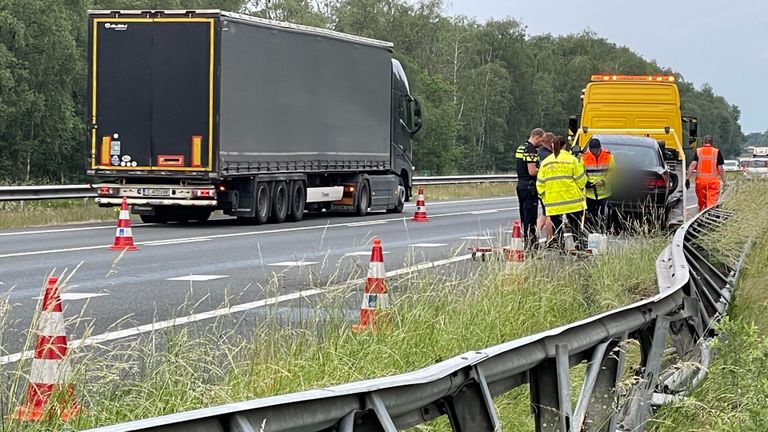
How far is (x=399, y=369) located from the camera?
25.1 feet

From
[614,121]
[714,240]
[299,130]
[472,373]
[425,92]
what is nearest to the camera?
[472,373]

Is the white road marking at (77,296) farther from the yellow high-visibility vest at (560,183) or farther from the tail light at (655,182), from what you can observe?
the tail light at (655,182)

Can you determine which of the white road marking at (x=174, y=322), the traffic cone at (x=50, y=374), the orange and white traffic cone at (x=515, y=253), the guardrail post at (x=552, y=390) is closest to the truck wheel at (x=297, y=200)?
the orange and white traffic cone at (x=515, y=253)

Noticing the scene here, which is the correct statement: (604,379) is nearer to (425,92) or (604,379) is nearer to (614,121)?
(614,121)

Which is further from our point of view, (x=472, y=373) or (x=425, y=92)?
(x=425, y=92)

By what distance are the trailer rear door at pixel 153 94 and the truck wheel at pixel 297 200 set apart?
3.67 meters

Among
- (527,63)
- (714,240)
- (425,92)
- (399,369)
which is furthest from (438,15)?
(399,369)

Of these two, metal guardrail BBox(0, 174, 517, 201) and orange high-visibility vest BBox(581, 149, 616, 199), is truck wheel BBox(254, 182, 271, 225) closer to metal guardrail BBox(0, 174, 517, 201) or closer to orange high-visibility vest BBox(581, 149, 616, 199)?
metal guardrail BBox(0, 174, 517, 201)

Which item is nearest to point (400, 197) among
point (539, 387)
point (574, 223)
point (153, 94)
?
point (153, 94)

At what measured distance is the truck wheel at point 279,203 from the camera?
90.4 feet

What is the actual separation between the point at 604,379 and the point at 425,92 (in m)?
88.9

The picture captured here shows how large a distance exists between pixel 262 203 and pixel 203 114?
2632 mm

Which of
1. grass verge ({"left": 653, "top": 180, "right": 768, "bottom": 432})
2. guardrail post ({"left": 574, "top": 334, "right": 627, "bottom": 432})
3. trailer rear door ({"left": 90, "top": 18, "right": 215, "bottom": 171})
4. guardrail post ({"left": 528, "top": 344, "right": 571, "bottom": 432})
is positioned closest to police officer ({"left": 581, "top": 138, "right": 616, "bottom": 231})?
trailer rear door ({"left": 90, "top": 18, "right": 215, "bottom": 171})

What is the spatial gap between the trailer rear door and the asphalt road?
1.32 meters
